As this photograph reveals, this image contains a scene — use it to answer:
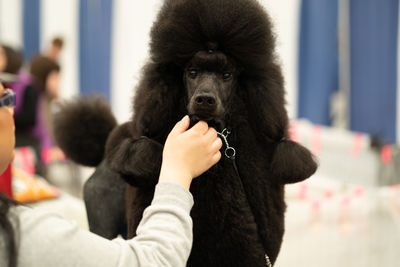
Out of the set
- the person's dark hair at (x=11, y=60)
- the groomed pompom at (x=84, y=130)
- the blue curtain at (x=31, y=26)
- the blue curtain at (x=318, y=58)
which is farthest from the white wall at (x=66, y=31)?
the groomed pompom at (x=84, y=130)

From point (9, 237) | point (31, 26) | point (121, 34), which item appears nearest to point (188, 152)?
point (9, 237)

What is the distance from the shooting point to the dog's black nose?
25.3 inches

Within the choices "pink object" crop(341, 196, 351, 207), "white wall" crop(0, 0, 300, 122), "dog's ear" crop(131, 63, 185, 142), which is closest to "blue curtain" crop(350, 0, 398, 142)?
"white wall" crop(0, 0, 300, 122)

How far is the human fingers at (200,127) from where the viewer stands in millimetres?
653

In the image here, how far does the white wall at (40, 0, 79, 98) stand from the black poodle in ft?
14.8

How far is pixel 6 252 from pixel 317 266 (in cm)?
134

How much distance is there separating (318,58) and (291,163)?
2415 mm

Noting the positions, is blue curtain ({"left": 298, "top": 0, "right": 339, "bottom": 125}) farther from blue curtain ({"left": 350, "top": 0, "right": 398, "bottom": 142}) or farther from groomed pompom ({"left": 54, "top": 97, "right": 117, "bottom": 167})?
groomed pompom ({"left": 54, "top": 97, "right": 117, "bottom": 167})

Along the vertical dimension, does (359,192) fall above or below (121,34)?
below

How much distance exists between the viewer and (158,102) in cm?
70

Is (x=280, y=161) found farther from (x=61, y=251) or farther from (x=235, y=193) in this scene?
(x=61, y=251)

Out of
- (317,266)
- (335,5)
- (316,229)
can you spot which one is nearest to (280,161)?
(317,266)

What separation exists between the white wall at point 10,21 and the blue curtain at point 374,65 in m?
5.37

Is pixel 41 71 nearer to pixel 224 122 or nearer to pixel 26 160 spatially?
pixel 26 160
